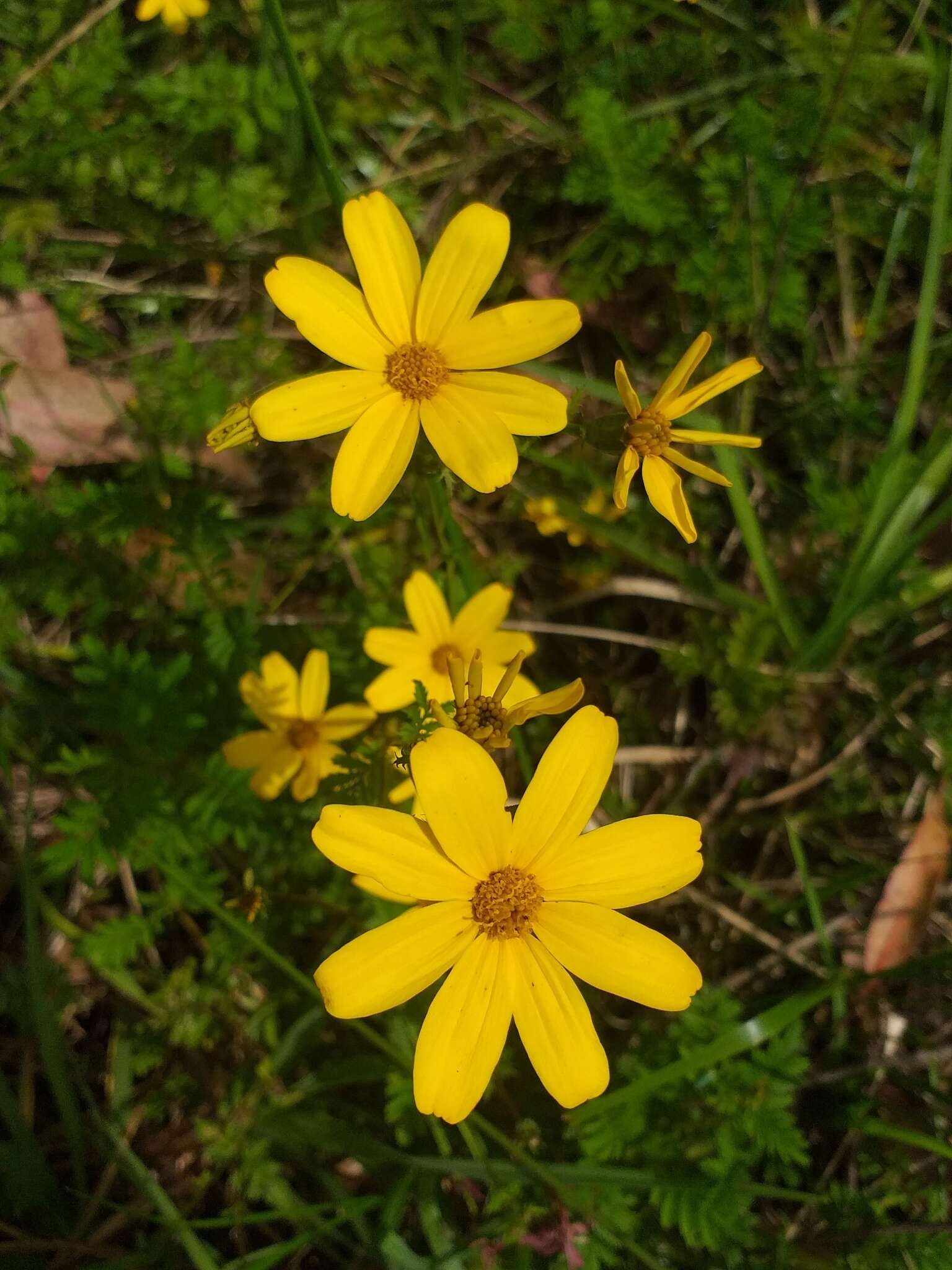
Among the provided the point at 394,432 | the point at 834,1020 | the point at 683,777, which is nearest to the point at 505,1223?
the point at 834,1020

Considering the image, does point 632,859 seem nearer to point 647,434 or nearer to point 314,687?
point 647,434

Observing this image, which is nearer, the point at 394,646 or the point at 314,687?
the point at 394,646

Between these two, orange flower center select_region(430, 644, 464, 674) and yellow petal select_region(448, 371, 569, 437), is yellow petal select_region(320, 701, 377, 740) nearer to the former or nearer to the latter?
orange flower center select_region(430, 644, 464, 674)

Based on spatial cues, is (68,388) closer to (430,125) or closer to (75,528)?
(75,528)

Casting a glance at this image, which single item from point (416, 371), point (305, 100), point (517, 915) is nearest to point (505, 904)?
point (517, 915)

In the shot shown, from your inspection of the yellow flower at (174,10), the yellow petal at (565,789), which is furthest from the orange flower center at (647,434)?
the yellow flower at (174,10)
